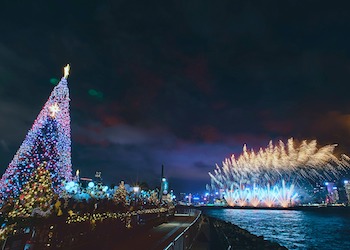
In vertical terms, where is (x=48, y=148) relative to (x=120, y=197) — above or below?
above

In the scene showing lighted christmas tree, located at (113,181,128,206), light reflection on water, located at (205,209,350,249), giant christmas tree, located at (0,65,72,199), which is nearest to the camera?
lighted christmas tree, located at (113,181,128,206)

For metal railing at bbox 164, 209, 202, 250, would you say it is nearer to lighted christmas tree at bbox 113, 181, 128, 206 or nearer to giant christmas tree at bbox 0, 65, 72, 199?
lighted christmas tree at bbox 113, 181, 128, 206

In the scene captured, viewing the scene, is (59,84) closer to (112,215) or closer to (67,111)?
(67,111)

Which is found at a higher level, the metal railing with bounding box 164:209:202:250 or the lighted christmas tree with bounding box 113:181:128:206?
the lighted christmas tree with bounding box 113:181:128:206

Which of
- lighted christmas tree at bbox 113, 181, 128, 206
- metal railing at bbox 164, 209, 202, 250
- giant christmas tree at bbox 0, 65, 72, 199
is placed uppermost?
giant christmas tree at bbox 0, 65, 72, 199

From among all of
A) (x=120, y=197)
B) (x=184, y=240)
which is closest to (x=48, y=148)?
(x=120, y=197)

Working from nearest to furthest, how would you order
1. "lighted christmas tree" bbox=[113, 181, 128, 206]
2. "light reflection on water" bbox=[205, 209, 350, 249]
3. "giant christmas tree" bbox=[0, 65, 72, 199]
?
"lighted christmas tree" bbox=[113, 181, 128, 206] < "giant christmas tree" bbox=[0, 65, 72, 199] < "light reflection on water" bbox=[205, 209, 350, 249]

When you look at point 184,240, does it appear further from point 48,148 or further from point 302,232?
point 302,232

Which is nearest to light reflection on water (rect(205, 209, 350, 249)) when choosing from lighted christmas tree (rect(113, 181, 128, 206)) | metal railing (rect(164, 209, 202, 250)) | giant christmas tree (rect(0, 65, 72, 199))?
lighted christmas tree (rect(113, 181, 128, 206))

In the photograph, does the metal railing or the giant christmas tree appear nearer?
the metal railing

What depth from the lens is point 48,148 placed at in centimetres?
2305

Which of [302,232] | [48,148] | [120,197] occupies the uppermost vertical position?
[48,148]

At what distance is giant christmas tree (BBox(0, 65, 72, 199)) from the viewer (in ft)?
70.4

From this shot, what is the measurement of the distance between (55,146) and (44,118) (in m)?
2.77
